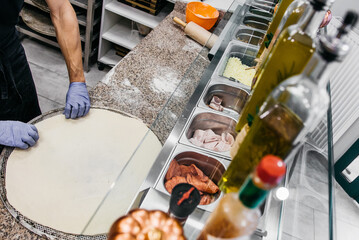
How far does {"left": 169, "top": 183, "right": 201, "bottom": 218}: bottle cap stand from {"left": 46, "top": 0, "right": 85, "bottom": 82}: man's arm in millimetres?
1380

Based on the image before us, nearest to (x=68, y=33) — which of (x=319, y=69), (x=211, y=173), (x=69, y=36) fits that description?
(x=69, y=36)

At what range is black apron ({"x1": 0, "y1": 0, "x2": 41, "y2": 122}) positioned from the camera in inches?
64.1

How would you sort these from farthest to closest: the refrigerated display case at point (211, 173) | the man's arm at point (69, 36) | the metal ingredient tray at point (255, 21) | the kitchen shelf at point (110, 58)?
the kitchen shelf at point (110, 58) < the metal ingredient tray at point (255, 21) < the man's arm at point (69, 36) < the refrigerated display case at point (211, 173)

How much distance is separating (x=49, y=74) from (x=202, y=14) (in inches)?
87.1

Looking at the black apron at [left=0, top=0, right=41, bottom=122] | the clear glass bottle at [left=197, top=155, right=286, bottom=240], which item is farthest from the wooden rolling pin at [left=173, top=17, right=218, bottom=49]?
the clear glass bottle at [left=197, top=155, right=286, bottom=240]

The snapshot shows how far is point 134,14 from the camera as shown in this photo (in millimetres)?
3297

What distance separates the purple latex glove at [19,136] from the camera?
4.23 ft

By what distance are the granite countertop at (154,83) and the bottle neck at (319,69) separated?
61cm

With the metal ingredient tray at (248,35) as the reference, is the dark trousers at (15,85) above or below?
below

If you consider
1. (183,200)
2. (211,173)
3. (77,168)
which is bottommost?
(77,168)

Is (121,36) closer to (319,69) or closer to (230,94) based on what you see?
(230,94)

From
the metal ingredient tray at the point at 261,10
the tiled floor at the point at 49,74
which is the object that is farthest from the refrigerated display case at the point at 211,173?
the tiled floor at the point at 49,74

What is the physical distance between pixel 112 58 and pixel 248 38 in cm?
230

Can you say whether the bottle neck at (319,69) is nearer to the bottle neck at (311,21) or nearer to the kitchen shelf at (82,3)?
the bottle neck at (311,21)
